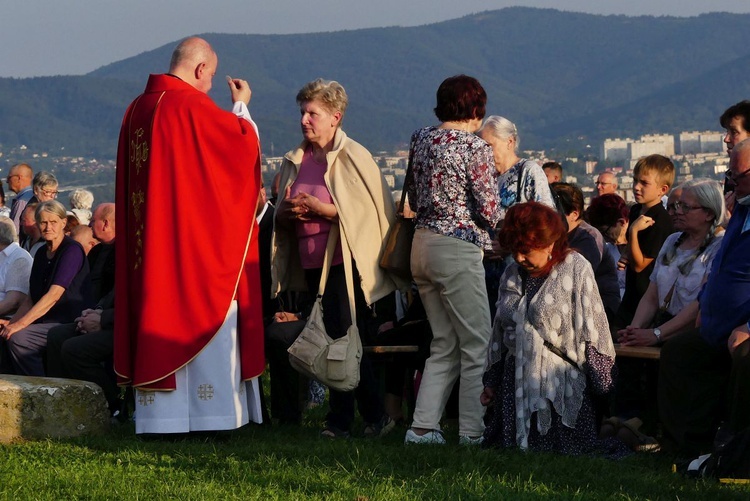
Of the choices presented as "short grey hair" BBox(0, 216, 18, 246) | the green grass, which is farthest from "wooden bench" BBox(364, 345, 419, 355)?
"short grey hair" BBox(0, 216, 18, 246)

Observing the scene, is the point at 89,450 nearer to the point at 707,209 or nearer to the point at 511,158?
the point at 511,158

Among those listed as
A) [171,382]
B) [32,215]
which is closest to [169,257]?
[171,382]

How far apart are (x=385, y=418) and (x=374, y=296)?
94 centimetres

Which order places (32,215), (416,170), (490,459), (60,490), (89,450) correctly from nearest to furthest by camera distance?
(60,490)
(490,459)
(89,450)
(416,170)
(32,215)

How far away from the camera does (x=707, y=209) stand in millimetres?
8008

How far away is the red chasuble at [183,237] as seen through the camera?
7973mm

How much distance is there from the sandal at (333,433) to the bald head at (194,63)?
227 centimetres

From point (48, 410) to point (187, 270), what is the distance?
1304mm

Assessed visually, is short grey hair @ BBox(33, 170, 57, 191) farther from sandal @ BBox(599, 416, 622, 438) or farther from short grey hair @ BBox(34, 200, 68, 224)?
sandal @ BBox(599, 416, 622, 438)

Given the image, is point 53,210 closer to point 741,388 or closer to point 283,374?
point 283,374

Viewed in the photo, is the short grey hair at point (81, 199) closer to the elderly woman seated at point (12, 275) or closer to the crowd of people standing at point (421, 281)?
the elderly woman seated at point (12, 275)

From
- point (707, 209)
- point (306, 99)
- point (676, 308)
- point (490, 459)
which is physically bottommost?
point (490, 459)

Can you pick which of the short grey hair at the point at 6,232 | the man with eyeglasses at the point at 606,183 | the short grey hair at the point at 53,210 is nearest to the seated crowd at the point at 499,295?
the short grey hair at the point at 53,210

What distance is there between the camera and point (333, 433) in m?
8.30
